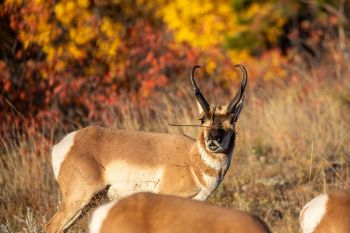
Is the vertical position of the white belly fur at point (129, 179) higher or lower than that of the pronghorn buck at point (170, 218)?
lower

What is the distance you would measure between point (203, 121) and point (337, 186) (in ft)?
7.61

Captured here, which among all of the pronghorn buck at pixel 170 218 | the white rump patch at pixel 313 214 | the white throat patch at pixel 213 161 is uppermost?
the pronghorn buck at pixel 170 218

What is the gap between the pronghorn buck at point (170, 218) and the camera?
4.40 metres

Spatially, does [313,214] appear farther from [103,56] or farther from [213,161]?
[103,56]

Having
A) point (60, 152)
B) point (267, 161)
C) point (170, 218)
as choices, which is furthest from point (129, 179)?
point (267, 161)

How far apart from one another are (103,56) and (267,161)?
18.8 feet

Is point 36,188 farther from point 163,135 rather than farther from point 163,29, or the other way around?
point 163,29

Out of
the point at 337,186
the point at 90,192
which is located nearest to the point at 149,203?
the point at 90,192

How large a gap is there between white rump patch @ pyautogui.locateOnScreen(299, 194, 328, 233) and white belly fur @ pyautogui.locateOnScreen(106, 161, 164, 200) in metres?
1.83

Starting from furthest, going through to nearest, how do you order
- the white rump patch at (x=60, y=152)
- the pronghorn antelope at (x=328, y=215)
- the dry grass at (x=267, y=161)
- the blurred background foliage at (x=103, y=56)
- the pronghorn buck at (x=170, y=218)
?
the blurred background foliage at (x=103, y=56), the dry grass at (x=267, y=161), the white rump patch at (x=60, y=152), the pronghorn antelope at (x=328, y=215), the pronghorn buck at (x=170, y=218)

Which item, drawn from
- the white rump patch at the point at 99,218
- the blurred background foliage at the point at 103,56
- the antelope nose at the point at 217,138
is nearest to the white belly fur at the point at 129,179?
the antelope nose at the point at 217,138

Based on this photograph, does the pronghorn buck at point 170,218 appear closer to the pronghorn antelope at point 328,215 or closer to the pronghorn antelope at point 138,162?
the pronghorn antelope at point 328,215

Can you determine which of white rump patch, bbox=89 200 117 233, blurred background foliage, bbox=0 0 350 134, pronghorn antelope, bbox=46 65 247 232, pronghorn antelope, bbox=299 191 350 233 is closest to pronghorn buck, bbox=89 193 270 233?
white rump patch, bbox=89 200 117 233

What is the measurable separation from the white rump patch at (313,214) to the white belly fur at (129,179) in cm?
183
